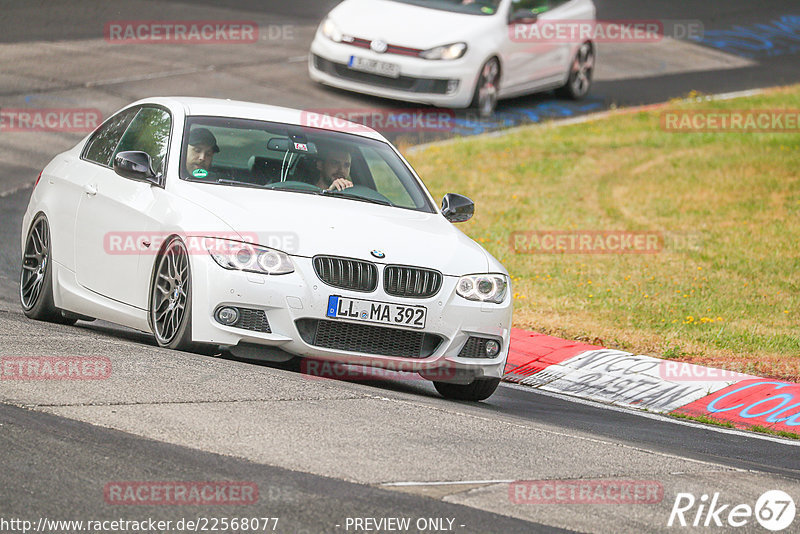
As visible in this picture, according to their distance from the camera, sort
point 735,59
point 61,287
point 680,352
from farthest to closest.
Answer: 1. point 735,59
2. point 680,352
3. point 61,287

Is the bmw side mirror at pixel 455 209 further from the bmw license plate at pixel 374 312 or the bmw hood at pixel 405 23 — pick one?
the bmw hood at pixel 405 23

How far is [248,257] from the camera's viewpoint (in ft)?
25.6

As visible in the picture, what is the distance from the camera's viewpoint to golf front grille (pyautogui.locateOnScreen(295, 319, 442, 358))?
786cm

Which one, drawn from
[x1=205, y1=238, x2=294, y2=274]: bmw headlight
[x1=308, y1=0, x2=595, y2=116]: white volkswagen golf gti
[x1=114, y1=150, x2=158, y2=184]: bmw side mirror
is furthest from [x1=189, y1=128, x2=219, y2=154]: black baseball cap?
[x1=308, y1=0, x2=595, y2=116]: white volkswagen golf gti

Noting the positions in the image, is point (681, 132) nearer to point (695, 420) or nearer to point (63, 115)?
point (63, 115)

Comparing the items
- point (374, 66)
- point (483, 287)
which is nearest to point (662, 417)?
point (483, 287)

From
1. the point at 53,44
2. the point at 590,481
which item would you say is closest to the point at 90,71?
the point at 53,44

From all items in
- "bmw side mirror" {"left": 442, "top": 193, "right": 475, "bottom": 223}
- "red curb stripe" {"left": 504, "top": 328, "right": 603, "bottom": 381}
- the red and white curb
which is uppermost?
"bmw side mirror" {"left": 442, "top": 193, "right": 475, "bottom": 223}

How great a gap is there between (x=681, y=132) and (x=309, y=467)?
16.1 m

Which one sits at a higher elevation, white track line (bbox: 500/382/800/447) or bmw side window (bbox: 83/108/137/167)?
bmw side window (bbox: 83/108/137/167)

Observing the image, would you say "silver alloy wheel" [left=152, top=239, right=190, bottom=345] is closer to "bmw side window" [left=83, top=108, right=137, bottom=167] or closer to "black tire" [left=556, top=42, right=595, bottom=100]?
"bmw side window" [left=83, top=108, right=137, bottom=167]

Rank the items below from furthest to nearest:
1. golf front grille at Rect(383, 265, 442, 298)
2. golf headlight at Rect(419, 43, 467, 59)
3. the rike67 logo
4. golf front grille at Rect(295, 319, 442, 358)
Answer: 1. golf headlight at Rect(419, 43, 467, 59)
2. golf front grille at Rect(383, 265, 442, 298)
3. golf front grille at Rect(295, 319, 442, 358)
4. the rike67 logo

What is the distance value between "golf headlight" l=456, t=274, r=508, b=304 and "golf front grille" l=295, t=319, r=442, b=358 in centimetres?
34

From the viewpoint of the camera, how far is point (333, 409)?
6918mm
